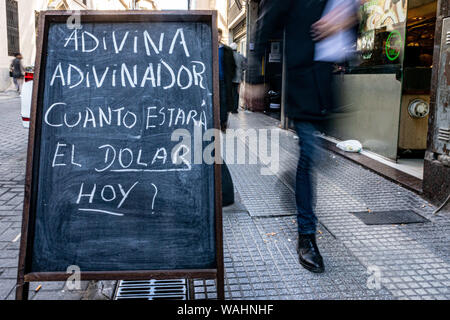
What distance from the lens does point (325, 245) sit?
3.43 meters

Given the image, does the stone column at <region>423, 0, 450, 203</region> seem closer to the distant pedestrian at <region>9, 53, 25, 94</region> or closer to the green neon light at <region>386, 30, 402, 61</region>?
the green neon light at <region>386, 30, 402, 61</region>

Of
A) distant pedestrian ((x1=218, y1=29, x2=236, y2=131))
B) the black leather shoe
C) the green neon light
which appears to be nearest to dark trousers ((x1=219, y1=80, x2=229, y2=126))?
distant pedestrian ((x1=218, y1=29, x2=236, y2=131))

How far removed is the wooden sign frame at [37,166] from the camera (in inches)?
88.7

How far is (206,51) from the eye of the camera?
2443 mm

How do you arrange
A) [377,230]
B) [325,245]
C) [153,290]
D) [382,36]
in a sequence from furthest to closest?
[382,36]
[377,230]
[325,245]
[153,290]

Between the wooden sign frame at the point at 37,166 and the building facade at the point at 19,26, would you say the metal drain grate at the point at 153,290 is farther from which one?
the building facade at the point at 19,26

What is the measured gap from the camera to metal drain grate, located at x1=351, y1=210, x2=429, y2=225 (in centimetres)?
396

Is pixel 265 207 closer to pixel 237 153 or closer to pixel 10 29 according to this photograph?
pixel 237 153

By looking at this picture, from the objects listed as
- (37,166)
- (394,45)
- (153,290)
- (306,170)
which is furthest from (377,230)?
(394,45)

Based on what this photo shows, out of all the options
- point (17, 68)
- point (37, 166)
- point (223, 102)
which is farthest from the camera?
point (17, 68)

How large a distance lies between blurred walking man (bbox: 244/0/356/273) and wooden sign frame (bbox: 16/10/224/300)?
0.64 metres

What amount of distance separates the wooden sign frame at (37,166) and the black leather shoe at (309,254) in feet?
2.96

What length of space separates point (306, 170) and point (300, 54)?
80 centimetres

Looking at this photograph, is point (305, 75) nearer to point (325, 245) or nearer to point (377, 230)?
point (325, 245)
